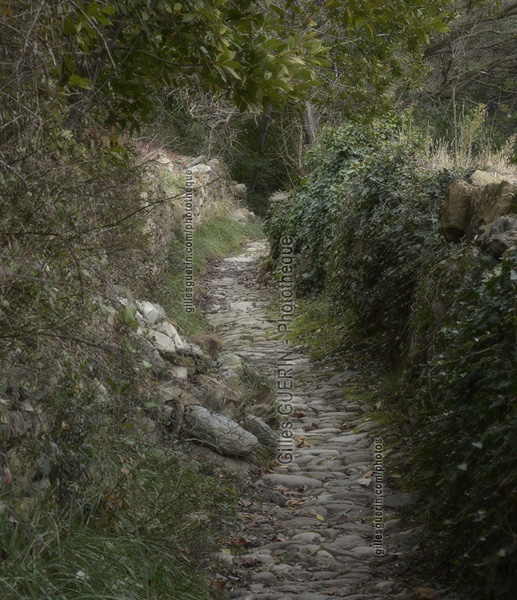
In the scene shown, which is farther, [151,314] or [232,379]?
[151,314]

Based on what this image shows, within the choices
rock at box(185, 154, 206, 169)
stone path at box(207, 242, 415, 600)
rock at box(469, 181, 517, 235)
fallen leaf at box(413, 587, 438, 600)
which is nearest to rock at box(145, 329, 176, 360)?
stone path at box(207, 242, 415, 600)

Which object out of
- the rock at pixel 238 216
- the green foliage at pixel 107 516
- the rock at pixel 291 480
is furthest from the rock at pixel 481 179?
the rock at pixel 238 216

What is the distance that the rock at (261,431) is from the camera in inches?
241

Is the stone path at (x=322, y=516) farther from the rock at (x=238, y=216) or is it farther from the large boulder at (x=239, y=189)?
the large boulder at (x=239, y=189)

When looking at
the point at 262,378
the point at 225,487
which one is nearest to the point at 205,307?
the point at 262,378

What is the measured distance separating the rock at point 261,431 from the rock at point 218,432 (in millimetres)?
513

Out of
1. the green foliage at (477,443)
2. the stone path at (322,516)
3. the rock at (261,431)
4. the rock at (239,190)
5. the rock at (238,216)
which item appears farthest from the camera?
the rock at (239,190)

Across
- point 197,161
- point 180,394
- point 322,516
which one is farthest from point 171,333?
point 197,161

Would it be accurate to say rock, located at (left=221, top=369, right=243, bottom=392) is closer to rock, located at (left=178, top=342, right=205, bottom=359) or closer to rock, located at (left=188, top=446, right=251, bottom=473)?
rock, located at (left=178, top=342, right=205, bottom=359)

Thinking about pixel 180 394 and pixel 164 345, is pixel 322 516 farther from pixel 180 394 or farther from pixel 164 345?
pixel 164 345

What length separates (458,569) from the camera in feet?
10.4

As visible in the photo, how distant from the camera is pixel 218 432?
540cm

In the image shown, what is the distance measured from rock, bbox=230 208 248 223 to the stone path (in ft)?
43.6

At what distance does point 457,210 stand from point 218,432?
2736 mm
